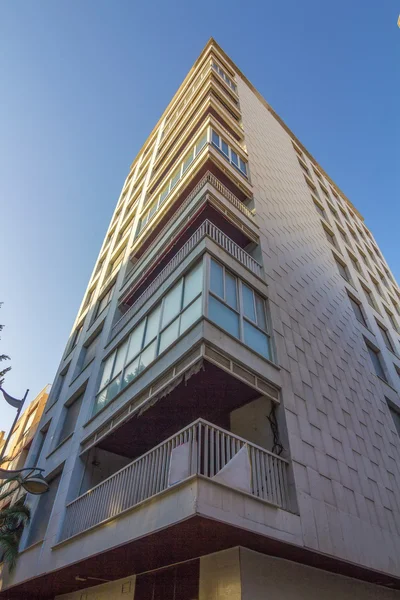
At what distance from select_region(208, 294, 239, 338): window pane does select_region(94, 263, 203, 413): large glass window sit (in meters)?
0.31

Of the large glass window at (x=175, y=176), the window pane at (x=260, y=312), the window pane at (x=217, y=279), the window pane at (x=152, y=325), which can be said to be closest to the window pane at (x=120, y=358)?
the window pane at (x=152, y=325)

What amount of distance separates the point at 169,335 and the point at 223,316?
155 centimetres

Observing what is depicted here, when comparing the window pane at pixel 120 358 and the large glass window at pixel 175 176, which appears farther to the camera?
the large glass window at pixel 175 176

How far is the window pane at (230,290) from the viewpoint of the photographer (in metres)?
9.66

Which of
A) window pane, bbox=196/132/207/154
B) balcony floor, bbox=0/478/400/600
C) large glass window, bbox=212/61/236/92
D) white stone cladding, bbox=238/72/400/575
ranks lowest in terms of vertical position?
balcony floor, bbox=0/478/400/600

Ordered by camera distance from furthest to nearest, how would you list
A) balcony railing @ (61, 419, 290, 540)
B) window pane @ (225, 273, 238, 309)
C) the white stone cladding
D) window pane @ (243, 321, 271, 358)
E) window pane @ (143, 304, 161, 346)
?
window pane @ (143, 304, 161, 346)
window pane @ (225, 273, 238, 309)
window pane @ (243, 321, 271, 358)
the white stone cladding
balcony railing @ (61, 419, 290, 540)

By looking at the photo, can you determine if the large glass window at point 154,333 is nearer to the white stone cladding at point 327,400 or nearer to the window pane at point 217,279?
the window pane at point 217,279

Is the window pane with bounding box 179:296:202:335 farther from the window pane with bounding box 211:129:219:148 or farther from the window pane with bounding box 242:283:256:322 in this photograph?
the window pane with bounding box 211:129:219:148

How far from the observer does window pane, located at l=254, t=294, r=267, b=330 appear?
10.1 m

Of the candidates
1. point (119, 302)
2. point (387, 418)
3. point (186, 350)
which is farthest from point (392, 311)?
point (186, 350)

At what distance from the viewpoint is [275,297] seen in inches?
442

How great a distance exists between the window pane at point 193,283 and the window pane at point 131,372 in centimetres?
240

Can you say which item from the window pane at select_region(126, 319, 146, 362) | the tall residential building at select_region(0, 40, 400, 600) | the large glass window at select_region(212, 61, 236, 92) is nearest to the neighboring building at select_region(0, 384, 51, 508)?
the tall residential building at select_region(0, 40, 400, 600)

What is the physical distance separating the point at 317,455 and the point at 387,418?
605 cm
